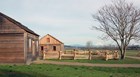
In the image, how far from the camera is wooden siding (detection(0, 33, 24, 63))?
28.8m

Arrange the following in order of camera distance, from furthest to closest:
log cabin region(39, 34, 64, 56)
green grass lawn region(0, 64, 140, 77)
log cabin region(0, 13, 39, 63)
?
log cabin region(39, 34, 64, 56) → log cabin region(0, 13, 39, 63) → green grass lawn region(0, 64, 140, 77)

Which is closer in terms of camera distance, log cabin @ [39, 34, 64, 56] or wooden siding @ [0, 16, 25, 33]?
wooden siding @ [0, 16, 25, 33]

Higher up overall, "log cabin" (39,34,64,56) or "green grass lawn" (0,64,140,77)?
"log cabin" (39,34,64,56)

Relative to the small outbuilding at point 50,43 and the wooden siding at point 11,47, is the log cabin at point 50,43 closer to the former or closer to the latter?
the small outbuilding at point 50,43

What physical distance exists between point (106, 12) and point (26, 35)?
19463 mm

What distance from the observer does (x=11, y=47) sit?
95.3 ft

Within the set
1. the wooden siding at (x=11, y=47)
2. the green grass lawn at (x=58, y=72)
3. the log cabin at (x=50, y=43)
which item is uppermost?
the log cabin at (x=50, y=43)

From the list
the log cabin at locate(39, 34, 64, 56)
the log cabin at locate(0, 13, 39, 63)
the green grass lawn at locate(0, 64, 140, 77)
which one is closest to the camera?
the green grass lawn at locate(0, 64, 140, 77)

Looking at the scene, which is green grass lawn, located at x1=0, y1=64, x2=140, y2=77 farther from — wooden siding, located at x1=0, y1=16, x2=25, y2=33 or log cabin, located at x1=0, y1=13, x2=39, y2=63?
wooden siding, located at x1=0, y1=16, x2=25, y2=33

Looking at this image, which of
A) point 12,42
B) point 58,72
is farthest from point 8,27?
point 58,72

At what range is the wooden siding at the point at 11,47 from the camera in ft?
94.6

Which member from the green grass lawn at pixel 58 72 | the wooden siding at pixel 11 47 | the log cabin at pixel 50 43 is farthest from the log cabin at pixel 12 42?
the log cabin at pixel 50 43

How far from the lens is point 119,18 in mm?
43781

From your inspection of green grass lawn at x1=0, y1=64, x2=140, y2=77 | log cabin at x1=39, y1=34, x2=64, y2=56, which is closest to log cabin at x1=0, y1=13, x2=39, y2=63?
green grass lawn at x1=0, y1=64, x2=140, y2=77
